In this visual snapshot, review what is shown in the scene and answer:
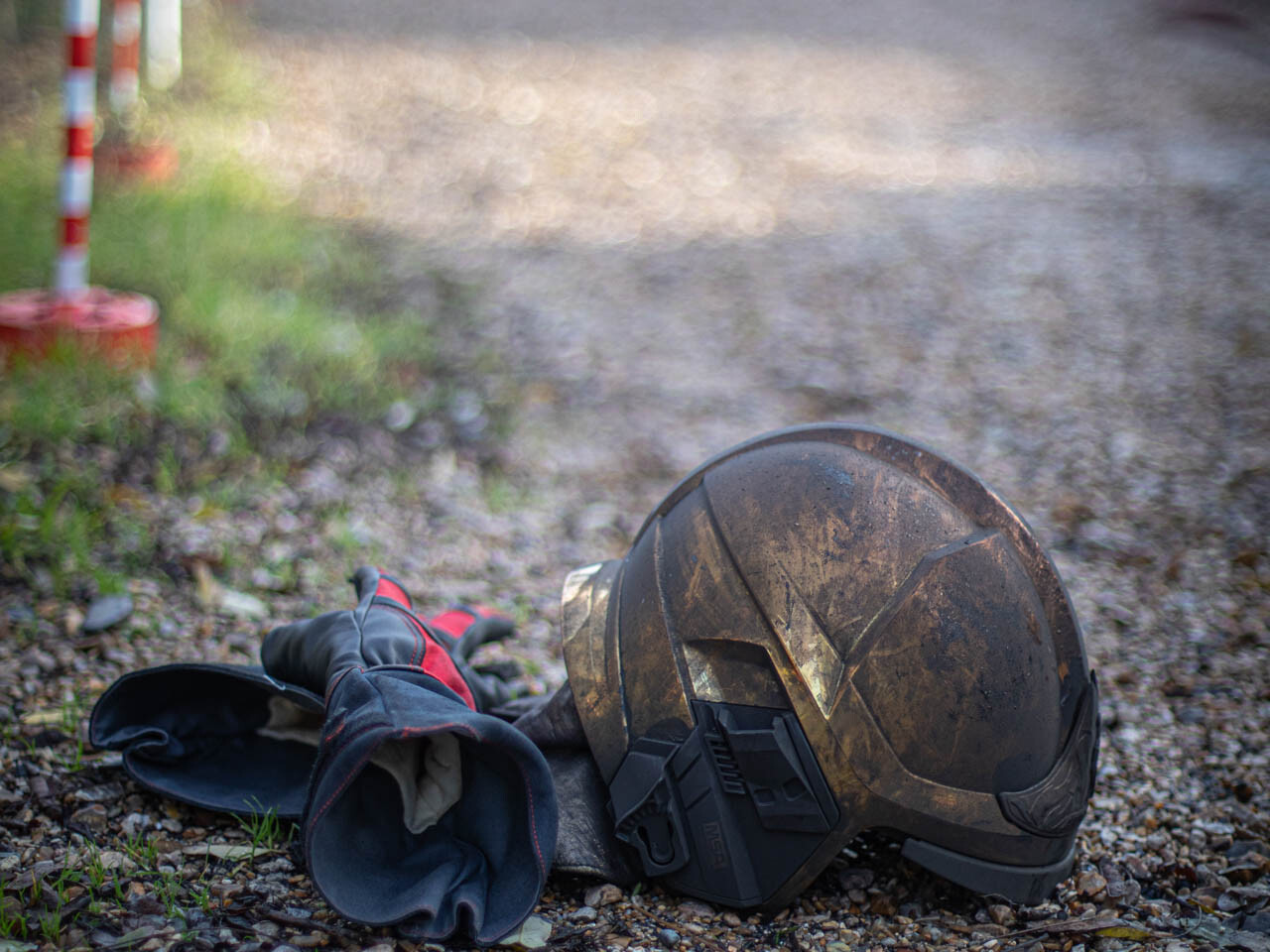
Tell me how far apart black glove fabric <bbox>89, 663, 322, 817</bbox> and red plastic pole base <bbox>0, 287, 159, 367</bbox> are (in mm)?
2420

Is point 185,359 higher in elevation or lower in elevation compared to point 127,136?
lower

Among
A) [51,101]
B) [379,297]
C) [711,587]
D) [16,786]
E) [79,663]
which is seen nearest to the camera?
[711,587]

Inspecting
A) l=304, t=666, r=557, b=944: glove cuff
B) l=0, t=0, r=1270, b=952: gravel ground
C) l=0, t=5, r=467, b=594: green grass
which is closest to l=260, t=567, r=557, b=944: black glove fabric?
l=304, t=666, r=557, b=944: glove cuff

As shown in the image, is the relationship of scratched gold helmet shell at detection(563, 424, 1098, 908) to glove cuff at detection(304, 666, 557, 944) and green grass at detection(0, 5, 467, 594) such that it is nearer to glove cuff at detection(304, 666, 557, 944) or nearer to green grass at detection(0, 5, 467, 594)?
glove cuff at detection(304, 666, 557, 944)

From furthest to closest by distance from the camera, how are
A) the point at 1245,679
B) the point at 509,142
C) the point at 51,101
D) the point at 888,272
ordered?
the point at 509,142 → the point at 51,101 → the point at 888,272 → the point at 1245,679

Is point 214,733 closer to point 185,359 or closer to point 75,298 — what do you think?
point 185,359

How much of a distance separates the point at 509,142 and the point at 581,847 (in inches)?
282

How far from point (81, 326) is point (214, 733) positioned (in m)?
2.57

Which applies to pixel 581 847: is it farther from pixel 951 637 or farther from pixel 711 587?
pixel 951 637

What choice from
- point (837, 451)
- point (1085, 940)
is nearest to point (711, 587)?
point (837, 451)

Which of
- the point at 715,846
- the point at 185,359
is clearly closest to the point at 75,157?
the point at 185,359

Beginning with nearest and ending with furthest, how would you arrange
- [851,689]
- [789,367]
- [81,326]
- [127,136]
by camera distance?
1. [851,689]
2. [81,326]
3. [789,367]
4. [127,136]

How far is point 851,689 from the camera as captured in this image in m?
1.96

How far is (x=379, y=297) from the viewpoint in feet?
18.9
